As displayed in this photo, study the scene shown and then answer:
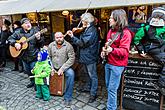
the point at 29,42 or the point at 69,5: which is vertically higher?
the point at 69,5

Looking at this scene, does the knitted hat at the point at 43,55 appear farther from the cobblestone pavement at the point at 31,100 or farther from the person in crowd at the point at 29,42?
the cobblestone pavement at the point at 31,100

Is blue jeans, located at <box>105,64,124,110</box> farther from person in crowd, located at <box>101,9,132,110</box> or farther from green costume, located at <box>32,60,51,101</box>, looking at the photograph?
green costume, located at <box>32,60,51,101</box>

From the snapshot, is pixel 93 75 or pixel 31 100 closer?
pixel 93 75

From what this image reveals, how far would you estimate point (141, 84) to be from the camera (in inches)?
160

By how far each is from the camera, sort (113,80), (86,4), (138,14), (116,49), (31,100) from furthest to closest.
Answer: (138,14), (31,100), (86,4), (113,80), (116,49)

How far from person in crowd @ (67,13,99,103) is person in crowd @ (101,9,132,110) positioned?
2.13 feet

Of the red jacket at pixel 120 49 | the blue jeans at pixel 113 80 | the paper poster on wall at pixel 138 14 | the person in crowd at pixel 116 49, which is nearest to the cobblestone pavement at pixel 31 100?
the blue jeans at pixel 113 80

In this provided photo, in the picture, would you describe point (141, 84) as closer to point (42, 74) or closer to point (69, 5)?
point (42, 74)

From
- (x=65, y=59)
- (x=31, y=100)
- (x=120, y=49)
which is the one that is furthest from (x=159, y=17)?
(x=31, y=100)

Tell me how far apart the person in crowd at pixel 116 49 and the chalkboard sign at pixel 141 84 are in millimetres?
281

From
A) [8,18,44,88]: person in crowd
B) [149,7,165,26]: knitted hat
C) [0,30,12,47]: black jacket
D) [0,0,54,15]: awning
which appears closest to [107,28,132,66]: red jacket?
[149,7,165,26]: knitted hat

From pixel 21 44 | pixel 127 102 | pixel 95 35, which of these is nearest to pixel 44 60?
pixel 21 44

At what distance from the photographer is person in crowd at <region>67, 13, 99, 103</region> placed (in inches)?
174

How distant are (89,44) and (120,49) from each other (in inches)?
39.0
